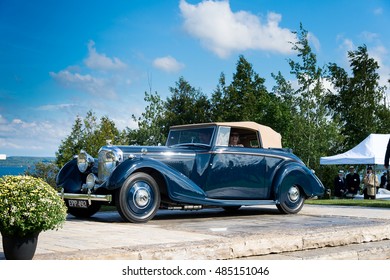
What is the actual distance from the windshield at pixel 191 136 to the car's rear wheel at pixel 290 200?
169 centimetres

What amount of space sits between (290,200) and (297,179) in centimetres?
39

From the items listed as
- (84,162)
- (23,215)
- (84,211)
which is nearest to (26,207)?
(23,215)

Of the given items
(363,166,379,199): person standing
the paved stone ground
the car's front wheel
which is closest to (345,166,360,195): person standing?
(363,166,379,199): person standing

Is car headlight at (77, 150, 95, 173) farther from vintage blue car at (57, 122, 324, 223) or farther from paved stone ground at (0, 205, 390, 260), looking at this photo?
paved stone ground at (0, 205, 390, 260)

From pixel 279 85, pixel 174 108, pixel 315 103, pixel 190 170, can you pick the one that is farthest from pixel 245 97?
pixel 190 170

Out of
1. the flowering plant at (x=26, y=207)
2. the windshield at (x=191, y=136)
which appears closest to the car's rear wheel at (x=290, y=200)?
the windshield at (x=191, y=136)

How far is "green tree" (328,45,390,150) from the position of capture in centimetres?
3806

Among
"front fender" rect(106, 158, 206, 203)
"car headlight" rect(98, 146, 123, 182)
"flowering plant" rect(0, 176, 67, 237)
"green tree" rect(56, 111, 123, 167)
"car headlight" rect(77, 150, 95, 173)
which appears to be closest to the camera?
"flowering plant" rect(0, 176, 67, 237)

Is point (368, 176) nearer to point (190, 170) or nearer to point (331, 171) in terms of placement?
point (331, 171)

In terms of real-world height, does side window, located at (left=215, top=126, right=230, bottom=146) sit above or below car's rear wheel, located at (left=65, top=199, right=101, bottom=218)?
above

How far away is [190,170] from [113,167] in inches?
51.7

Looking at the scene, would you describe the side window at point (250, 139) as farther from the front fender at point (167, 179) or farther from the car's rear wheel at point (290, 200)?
the front fender at point (167, 179)

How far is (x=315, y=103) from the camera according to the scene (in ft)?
92.6

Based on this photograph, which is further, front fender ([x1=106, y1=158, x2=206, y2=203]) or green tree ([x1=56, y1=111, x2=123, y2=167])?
green tree ([x1=56, y1=111, x2=123, y2=167])
